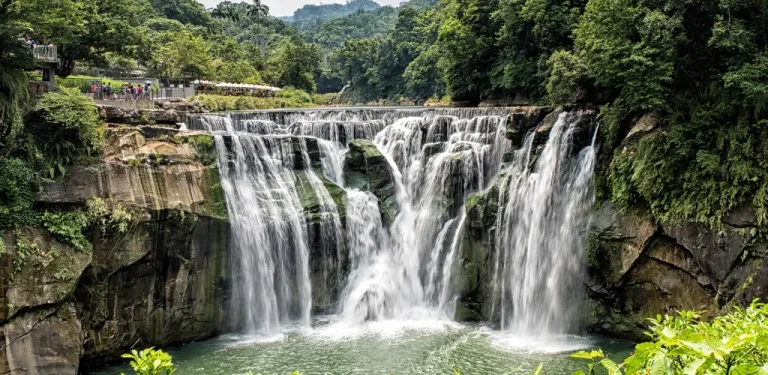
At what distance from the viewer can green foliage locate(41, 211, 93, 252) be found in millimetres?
14789

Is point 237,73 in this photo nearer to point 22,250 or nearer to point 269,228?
point 269,228

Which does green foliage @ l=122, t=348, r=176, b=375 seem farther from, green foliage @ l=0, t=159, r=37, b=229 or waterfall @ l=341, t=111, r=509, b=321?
waterfall @ l=341, t=111, r=509, b=321

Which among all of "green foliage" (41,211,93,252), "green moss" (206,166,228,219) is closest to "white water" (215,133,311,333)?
"green moss" (206,166,228,219)

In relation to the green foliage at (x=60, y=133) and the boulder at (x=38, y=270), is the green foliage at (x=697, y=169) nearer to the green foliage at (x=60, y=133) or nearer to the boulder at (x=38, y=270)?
the boulder at (x=38, y=270)

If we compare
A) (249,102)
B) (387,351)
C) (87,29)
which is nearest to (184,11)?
(249,102)

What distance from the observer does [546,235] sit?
18.5 m

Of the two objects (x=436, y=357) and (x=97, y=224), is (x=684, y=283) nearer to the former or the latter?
(x=436, y=357)

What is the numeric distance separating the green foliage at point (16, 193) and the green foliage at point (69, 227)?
15.7 inches

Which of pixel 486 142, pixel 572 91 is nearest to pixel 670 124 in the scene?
pixel 572 91

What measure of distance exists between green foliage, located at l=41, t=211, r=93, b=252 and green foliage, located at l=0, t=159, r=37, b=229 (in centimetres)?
40

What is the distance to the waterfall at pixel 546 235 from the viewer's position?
17.9m

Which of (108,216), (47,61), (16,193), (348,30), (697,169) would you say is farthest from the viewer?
(348,30)

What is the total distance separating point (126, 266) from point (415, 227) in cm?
957

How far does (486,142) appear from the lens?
21641mm
